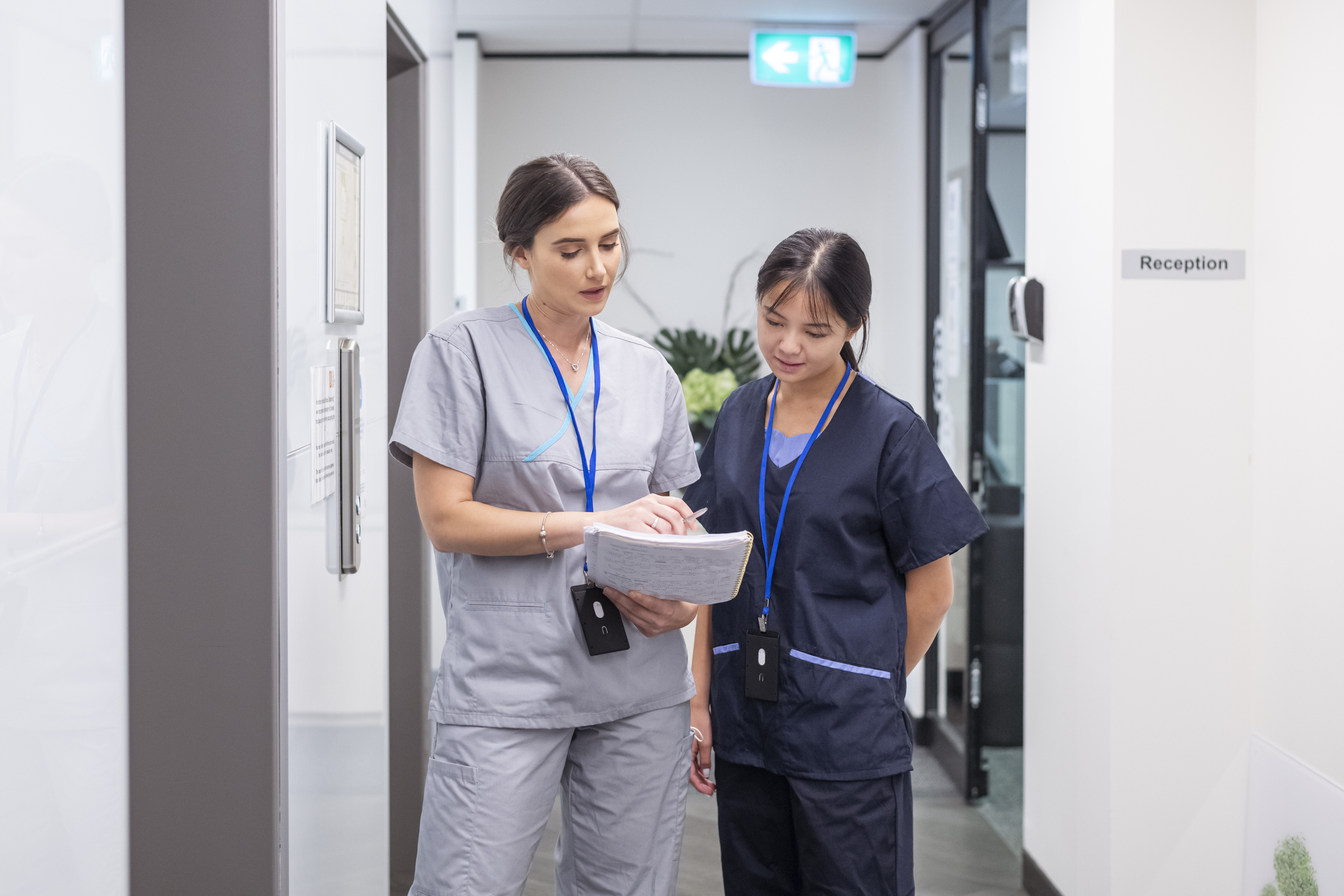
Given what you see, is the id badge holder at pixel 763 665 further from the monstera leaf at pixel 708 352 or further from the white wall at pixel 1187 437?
the monstera leaf at pixel 708 352

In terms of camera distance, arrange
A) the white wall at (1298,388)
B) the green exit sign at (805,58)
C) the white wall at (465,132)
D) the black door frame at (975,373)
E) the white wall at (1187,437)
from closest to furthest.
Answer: the white wall at (1298,388), the white wall at (1187,437), the black door frame at (975,373), the green exit sign at (805,58), the white wall at (465,132)

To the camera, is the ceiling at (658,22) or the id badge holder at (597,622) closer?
the id badge holder at (597,622)

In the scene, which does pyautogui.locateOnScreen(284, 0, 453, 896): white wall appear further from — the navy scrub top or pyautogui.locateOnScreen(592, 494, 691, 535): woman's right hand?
the navy scrub top

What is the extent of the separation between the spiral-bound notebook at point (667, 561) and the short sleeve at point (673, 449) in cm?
26

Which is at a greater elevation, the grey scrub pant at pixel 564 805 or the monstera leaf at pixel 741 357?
the monstera leaf at pixel 741 357

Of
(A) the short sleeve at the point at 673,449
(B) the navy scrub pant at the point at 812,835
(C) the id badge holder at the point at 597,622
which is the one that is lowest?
(B) the navy scrub pant at the point at 812,835

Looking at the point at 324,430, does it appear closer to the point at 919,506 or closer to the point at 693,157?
the point at 919,506

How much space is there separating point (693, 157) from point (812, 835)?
398 cm

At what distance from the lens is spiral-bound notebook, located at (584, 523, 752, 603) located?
4.46ft

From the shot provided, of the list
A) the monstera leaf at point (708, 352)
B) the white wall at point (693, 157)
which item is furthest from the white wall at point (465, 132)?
the monstera leaf at point (708, 352)

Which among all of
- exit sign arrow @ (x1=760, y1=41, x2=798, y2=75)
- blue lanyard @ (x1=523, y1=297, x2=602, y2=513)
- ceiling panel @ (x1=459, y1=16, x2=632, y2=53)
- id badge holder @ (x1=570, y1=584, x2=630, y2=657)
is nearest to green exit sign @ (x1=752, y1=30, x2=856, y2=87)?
exit sign arrow @ (x1=760, y1=41, x2=798, y2=75)

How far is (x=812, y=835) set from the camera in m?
1.68


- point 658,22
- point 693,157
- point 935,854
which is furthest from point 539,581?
point 693,157

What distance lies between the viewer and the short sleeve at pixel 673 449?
5.50 feet
